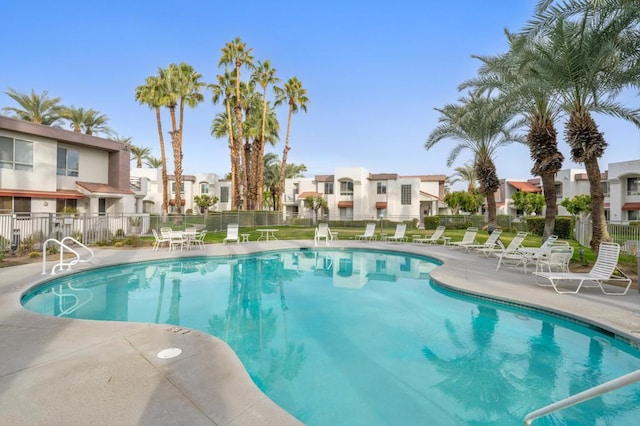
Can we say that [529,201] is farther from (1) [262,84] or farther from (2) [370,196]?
(1) [262,84]

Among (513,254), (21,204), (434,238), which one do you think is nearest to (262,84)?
(21,204)

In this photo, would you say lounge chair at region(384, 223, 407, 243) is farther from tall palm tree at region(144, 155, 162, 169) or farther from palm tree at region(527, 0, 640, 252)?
tall palm tree at region(144, 155, 162, 169)

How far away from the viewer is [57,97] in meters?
26.6

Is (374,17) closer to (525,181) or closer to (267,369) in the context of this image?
(267,369)

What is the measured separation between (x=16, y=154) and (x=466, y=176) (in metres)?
48.1

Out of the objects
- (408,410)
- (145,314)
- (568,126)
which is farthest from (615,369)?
(568,126)

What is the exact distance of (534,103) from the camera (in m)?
14.8

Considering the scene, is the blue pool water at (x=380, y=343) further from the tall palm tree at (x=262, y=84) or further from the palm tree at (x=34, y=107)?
the palm tree at (x=34, y=107)

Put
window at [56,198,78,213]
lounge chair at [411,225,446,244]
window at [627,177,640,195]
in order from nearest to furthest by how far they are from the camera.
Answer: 1. lounge chair at [411,225,446,244]
2. window at [56,198,78,213]
3. window at [627,177,640,195]

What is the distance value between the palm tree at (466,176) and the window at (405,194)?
9.45m

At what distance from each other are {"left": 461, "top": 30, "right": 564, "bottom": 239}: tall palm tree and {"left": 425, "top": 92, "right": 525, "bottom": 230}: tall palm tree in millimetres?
3516

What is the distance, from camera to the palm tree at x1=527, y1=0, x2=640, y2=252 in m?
10.2

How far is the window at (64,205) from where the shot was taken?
20.0 metres

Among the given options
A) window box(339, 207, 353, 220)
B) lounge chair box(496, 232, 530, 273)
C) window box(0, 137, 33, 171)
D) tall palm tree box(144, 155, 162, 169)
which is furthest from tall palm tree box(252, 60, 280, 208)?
tall palm tree box(144, 155, 162, 169)
